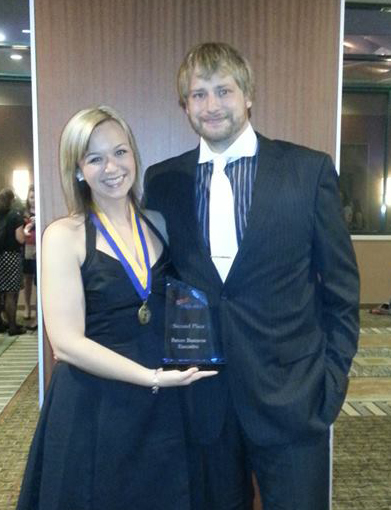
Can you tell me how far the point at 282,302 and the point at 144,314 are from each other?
0.38 metres

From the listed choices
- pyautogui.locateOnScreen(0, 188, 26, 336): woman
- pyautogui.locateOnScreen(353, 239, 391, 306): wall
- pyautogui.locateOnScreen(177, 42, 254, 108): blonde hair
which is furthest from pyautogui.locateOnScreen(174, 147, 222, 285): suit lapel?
pyautogui.locateOnScreen(353, 239, 391, 306): wall

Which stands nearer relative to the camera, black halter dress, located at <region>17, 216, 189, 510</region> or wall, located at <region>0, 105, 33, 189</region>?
black halter dress, located at <region>17, 216, 189, 510</region>

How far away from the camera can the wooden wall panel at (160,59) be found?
2.03 meters

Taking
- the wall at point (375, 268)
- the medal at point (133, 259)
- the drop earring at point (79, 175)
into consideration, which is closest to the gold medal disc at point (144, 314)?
the medal at point (133, 259)

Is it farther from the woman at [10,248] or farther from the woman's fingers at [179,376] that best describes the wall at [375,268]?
the woman's fingers at [179,376]

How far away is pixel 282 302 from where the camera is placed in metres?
1.56

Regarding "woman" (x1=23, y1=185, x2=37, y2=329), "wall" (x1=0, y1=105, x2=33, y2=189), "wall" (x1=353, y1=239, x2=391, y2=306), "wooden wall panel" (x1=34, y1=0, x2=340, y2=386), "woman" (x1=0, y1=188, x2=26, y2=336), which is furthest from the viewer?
"wall" (x1=353, y1=239, x2=391, y2=306)

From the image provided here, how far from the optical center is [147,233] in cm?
170

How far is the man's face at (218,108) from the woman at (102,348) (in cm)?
22

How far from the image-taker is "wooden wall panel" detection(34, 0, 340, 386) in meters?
2.03

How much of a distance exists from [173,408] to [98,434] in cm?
22

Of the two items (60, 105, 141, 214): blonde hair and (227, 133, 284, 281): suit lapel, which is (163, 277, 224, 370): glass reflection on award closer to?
(227, 133, 284, 281): suit lapel

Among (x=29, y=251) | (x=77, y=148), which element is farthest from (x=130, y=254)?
(x=29, y=251)

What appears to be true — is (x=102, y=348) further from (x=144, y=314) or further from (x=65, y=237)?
(x=65, y=237)
